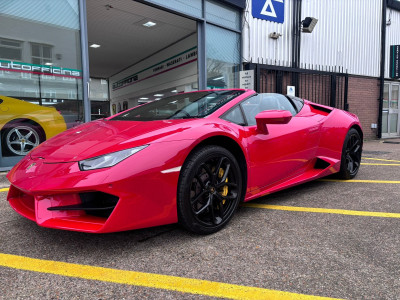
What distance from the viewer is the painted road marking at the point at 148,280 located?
132cm

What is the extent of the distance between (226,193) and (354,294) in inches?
38.9

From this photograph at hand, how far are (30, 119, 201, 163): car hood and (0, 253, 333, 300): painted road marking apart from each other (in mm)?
579

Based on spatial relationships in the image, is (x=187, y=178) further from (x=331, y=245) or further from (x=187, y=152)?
(x=331, y=245)

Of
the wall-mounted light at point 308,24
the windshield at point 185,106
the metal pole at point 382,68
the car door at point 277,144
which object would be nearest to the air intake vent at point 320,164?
the car door at point 277,144

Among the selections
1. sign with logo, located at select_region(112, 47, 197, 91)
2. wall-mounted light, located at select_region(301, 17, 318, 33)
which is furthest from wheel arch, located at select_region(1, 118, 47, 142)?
wall-mounted light, located at select_region(301, 17, 318, 33)

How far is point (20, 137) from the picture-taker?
449 cm

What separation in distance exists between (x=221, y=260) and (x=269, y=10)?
26.4ft

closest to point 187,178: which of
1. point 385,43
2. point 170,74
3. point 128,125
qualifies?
point 128,125

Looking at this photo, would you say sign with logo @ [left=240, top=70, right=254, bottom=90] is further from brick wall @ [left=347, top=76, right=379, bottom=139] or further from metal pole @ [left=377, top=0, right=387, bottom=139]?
metal pole @ [left=377, top=0, right=387, bottom=139]

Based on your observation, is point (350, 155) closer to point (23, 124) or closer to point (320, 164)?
point (320, 164)

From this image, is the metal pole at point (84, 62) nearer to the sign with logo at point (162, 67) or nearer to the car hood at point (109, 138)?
the car hood at point (109, 138)

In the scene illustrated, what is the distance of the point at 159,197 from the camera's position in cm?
168

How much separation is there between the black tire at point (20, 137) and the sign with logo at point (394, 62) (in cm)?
1212

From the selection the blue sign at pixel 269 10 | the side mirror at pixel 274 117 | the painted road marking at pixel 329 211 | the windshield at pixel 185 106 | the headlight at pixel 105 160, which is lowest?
the painted road marking at pixel 329 211
